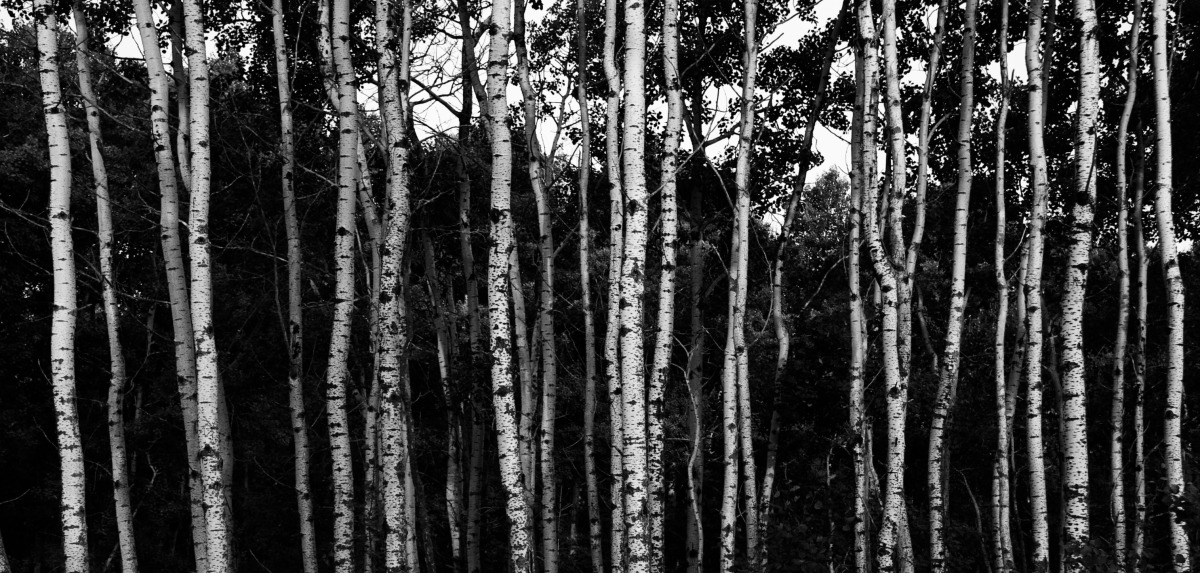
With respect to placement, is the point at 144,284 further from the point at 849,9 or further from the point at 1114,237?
the point at 1114,237

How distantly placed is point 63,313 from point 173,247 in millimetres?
1423

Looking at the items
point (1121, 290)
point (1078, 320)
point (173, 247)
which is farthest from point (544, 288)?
point (1121, 290)

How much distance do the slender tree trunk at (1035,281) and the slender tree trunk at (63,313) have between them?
8.73 m

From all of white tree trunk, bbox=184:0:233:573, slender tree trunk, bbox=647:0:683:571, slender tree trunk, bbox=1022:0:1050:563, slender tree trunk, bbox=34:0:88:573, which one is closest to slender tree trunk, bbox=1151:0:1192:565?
slender tree trunk, bbox=1022:0:1050:563

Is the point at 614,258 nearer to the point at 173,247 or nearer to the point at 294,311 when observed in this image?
the point at 173,247

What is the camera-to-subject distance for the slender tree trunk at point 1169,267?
31.1 feet

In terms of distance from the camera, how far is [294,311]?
11.7 meters

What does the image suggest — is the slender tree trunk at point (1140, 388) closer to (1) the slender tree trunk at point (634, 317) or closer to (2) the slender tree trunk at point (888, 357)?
(2) the slender tree trunk at point (888, 357)

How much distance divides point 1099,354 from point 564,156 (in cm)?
1393

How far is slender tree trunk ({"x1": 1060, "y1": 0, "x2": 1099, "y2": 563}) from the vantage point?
822 cm

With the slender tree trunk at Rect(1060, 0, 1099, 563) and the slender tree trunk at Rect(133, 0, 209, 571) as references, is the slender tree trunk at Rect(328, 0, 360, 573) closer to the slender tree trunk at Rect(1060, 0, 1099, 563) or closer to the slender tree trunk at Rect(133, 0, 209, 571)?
the slender tree trunk at Rect(133, 0, 209, 571)

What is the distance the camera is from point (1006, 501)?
11906mm

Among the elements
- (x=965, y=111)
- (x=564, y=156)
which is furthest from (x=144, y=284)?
(x=965, y=111)

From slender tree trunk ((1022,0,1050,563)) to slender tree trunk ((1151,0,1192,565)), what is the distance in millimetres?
1072
